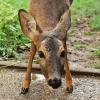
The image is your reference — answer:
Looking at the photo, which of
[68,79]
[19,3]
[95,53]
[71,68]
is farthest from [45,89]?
[19,3]

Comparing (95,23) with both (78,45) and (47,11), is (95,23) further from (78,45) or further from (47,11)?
(47,11)

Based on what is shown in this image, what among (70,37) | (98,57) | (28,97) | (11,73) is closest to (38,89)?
(28,97)

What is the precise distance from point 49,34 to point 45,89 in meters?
1.35

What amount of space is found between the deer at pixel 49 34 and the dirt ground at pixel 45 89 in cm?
12

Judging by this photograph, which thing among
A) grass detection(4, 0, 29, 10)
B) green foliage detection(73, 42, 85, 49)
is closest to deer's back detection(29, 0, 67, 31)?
green foliage detection(73, 42, 85, 49)

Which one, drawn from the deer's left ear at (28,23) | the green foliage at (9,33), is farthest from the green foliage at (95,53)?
the deer's left ear at (28,23)

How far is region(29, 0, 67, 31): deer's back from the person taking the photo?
668cm

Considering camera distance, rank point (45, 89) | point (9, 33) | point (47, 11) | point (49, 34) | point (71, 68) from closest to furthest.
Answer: point (49, 34)
point (47, 11)
point (45, 89)
point (71, 68)
point (9, 33)

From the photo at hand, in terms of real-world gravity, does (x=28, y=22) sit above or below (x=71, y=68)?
above

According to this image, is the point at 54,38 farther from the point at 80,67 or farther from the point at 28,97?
the point at 80,67

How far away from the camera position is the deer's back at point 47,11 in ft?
21.9

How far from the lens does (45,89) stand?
7.25 m

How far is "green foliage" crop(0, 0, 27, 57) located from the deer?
4.78ft

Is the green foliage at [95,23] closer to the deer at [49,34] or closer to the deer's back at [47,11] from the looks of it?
the deer at [49,34]
